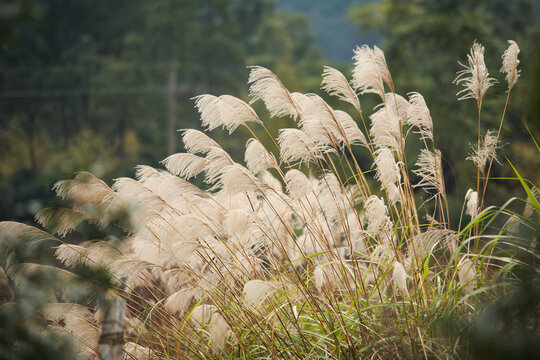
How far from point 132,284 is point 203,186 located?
1182 mm

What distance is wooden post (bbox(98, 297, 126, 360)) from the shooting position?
2578mm

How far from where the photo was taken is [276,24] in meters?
Answer: 48.3

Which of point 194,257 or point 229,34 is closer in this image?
point 194,257

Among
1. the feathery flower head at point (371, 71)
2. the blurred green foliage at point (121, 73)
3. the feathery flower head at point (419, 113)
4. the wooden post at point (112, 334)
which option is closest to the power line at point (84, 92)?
the blurred green foliage at point (121, 73)

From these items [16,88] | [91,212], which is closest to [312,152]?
[91,212]

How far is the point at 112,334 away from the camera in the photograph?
265cm

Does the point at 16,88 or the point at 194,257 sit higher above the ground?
the point at 194,257

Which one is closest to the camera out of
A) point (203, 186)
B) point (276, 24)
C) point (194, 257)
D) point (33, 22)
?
point (33, 22)

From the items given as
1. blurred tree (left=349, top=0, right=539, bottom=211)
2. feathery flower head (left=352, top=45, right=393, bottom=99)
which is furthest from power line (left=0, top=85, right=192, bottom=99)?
feathery flower head (left=352, top=45, right=393, bottom=99)

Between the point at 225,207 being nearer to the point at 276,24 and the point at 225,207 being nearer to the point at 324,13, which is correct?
the point at 276,24

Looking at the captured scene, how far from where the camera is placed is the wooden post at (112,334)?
8.46 ft

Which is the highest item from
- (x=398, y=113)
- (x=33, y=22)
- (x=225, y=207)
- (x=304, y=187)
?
(x=33, y=22)

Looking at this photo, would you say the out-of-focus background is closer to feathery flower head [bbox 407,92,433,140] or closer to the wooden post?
feathery flower head [bbox 407,92,433,140]

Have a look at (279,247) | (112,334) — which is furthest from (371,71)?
(112,334)
